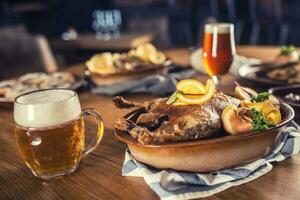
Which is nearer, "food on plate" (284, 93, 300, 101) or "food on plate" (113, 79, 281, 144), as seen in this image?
"food on plate" (113, 79, 281, 144)

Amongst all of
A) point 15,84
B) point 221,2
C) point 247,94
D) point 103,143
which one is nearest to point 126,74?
point 15,84

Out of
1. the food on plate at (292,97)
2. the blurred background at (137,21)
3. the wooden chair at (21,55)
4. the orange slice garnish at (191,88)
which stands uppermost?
the orange slice garnish at (191,88)

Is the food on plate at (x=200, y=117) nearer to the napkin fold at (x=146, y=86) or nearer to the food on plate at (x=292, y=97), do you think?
the food on plate at (x=292, y=97)

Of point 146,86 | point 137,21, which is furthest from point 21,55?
point 137,21

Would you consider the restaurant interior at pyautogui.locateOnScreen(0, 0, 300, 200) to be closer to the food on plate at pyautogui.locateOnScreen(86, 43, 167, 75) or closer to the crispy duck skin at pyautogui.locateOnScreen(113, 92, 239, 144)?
the crispy duck skin at pyautogui.locateOnScreen(113, 92, 239, 144)

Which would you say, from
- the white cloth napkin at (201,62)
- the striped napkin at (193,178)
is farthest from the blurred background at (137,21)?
the striped napkin at (193,178)

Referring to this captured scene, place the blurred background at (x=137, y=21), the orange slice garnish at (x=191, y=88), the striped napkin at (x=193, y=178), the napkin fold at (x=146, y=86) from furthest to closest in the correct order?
the blurred background at (x=137, y=21), the napkin fold at (x=146, y=86), the orange slice garnish at (x=191, y=88), the striped napkin at (x=193, y=178)

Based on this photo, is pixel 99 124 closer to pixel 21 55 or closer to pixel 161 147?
pixel 161 147

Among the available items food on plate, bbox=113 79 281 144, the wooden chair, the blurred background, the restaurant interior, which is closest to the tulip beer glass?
the restaurant interior
